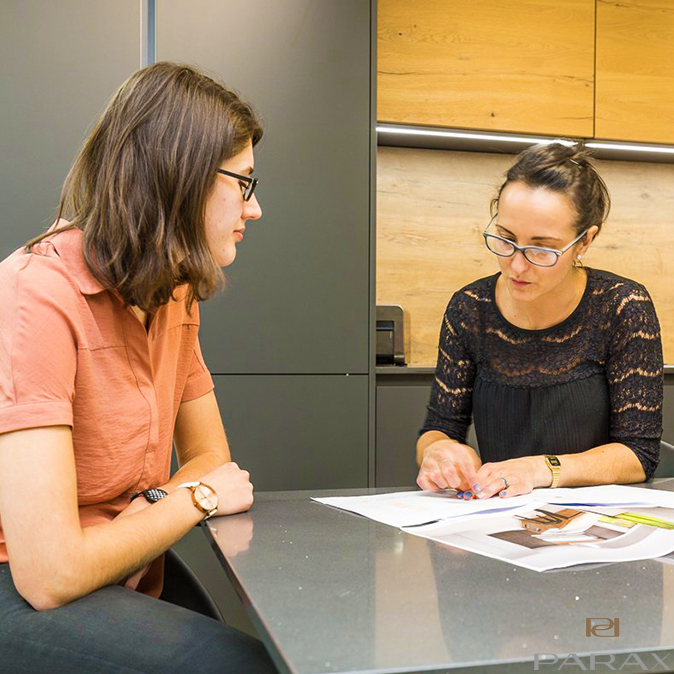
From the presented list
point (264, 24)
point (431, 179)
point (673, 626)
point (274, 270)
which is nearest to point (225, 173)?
point (673, 626)

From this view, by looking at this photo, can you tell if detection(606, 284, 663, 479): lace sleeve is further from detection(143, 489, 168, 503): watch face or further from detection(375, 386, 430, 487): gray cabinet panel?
detection(375, 386, 430, 487): gray cabinet panel

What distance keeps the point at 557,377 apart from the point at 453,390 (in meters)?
0.25

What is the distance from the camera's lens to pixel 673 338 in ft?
12.2

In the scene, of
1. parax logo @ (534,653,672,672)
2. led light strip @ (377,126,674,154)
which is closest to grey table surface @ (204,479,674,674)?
parax logo @ (534,653,672,672)

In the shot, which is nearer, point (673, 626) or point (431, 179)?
point (673, 626)

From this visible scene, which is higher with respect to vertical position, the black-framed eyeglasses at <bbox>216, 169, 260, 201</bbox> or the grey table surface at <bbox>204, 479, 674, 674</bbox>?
the black-framed eyeglasses at <bbox>216, 169, 260, 201</bbox>

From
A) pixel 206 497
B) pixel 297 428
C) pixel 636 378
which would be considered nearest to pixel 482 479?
pixel 206 497

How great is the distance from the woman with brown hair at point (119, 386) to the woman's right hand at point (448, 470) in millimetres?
346

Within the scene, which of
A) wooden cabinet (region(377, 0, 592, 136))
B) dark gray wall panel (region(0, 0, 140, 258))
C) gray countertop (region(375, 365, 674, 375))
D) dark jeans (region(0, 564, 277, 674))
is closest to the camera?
dark jeans (region(0, 564, 277, 674))

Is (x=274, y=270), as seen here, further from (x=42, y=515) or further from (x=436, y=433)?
(x=42, y=515)

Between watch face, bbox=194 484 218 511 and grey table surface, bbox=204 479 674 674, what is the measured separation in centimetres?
6

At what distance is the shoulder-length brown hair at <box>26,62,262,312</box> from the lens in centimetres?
114

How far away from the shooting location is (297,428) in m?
2.63

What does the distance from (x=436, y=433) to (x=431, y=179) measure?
1.82 m
